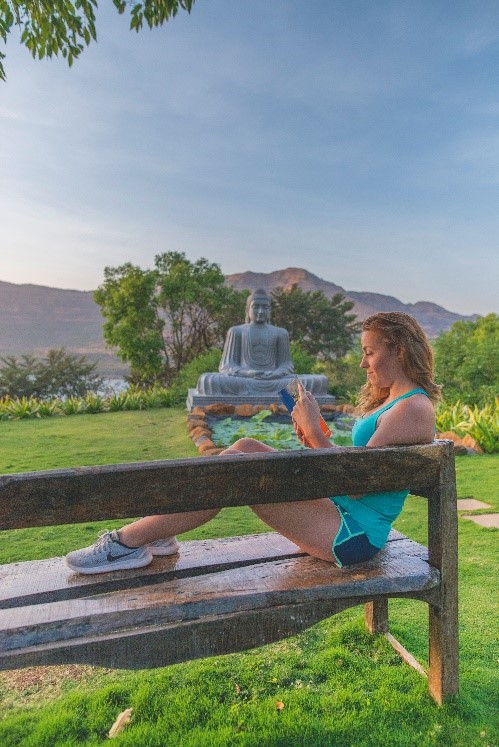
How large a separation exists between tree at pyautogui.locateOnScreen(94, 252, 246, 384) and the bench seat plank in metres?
16.7

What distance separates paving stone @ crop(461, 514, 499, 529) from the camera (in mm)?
3988

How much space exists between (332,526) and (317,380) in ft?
31.7

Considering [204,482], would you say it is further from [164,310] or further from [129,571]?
[164,310]

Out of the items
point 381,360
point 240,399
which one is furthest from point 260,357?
point 381,360

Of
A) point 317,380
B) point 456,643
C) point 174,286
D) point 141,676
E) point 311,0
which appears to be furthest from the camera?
point 174,286

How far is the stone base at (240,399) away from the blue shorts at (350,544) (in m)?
8.73

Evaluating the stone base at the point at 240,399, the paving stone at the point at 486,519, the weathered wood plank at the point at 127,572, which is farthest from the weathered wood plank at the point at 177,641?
the stone base at the point at 240,399

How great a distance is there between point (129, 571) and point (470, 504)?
11.5 ft

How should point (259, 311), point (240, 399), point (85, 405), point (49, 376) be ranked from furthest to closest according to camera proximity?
point (49, 376)
point (85, 405)
point (259, 311)
point (240, 399)

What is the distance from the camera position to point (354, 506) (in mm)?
1937

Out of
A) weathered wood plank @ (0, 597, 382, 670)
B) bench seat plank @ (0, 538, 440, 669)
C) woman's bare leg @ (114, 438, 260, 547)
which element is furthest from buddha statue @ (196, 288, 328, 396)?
weathered wood plank @ (0, 597, 382, 670)

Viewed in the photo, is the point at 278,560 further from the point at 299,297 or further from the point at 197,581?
the point at 299,297

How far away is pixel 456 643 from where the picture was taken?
1884mm

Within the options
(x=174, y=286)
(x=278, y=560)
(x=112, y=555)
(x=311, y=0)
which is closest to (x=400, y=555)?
(x=278, y=560)
